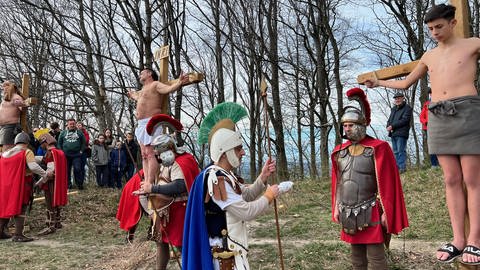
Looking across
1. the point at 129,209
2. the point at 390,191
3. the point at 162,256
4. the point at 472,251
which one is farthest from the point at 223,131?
the point at 129,209

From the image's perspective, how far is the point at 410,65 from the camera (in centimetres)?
371

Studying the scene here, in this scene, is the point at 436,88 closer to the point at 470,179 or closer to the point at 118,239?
the point at 470,179

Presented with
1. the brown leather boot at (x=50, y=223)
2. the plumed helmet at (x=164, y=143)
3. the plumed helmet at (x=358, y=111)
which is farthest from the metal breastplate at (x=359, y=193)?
the brown leather boot at (x=50, y=223)

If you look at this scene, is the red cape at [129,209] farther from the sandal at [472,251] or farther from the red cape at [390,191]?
the sandal at [472,251]

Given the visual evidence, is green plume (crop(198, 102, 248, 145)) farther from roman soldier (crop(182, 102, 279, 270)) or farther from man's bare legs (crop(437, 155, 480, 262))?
man's bare legs (crop(437, 155, 480, 262))

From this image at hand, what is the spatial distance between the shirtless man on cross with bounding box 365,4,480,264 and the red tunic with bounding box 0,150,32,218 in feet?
23.0

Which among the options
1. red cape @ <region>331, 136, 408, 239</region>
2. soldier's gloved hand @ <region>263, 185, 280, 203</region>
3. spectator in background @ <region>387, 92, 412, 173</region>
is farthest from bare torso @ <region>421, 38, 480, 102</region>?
spectator in background @ <region>387, 92, 412, 173</region>

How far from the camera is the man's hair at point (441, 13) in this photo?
3.11 metres

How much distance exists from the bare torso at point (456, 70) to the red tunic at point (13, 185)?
23.3ft

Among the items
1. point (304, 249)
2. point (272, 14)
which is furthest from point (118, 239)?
point (272, 14)

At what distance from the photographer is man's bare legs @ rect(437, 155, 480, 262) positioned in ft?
9.54

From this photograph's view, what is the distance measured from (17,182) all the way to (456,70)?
7344mm

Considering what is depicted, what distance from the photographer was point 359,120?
3891 millimetres

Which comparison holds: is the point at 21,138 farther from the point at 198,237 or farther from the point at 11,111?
the point at 198,237
